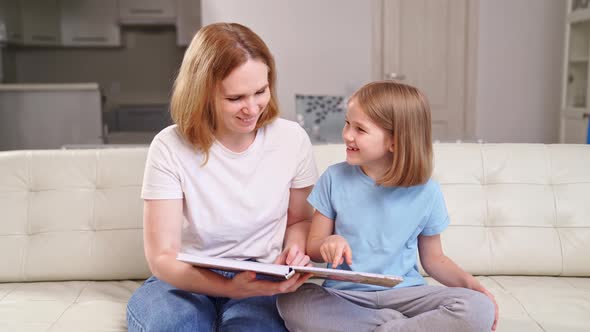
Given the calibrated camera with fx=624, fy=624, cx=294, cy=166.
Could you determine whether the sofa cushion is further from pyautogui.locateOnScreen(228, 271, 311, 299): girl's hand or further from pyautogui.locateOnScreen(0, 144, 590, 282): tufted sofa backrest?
pyautogui.locateOnScreen(228, 271, 311, 299): girl's hand

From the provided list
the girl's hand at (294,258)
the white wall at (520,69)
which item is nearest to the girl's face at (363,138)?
the girl's hand at (294,258)

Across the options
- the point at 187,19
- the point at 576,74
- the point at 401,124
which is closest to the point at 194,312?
the point at 401,124

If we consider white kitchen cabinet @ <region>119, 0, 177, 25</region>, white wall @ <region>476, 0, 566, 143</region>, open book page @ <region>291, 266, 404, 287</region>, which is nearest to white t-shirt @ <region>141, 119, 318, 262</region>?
open book page @ <region>291, 266, 404, 287</region>

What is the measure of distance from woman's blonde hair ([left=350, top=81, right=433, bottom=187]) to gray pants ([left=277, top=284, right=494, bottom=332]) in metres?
0.26

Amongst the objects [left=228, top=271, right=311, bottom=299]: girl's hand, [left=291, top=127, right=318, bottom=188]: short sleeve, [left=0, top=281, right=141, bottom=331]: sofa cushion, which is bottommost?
[left=0, top=281, right=141, bottom=331]: sofa cushion

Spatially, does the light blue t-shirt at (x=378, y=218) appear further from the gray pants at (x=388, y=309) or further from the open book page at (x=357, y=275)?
the open book page at (x=357, y=275)

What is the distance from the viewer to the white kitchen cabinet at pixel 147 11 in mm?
7027

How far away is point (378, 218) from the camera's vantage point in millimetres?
1479

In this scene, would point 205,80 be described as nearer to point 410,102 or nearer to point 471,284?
point 410,102

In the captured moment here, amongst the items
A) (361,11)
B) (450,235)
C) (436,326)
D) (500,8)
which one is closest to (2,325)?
(436,326)

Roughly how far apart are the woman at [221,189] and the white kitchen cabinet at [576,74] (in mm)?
3744

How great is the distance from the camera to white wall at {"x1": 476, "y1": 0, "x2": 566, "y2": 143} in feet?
18.9

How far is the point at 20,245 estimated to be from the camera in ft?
5.94

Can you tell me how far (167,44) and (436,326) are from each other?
21.5 feet
